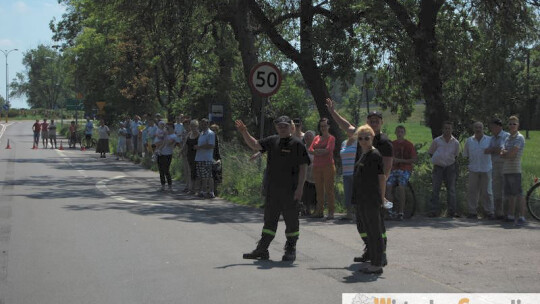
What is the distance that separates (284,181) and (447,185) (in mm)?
5273

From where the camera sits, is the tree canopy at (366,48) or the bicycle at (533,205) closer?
the bicycle at (533,205)

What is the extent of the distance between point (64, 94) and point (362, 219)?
144 m

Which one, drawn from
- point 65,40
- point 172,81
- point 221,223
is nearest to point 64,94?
point 65,40

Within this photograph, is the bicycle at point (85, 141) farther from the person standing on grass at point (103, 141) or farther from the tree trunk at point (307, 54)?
the tree trunk at point (307, 54)

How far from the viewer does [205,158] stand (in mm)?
16328

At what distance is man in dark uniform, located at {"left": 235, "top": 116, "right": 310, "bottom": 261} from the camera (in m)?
8.58

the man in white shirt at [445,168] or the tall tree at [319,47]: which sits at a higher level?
the tall tree at [319,47]

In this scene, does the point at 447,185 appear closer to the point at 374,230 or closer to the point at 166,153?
the point at 374,230

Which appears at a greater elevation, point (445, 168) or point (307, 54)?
point (307, 54)

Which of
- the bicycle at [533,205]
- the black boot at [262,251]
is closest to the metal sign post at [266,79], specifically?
the bicycle at [533,205]

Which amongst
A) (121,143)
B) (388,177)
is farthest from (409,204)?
(121,143)

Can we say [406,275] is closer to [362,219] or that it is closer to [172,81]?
[362,219]

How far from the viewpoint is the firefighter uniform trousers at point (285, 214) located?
860 centimetres

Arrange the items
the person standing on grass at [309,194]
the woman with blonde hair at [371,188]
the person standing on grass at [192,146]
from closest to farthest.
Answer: the woman with blonde hair at [371,188] → the person standing on grass at [309,194] → the person standing on grass at [192,146]
